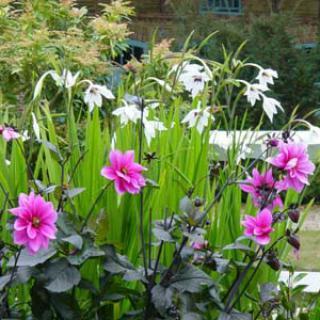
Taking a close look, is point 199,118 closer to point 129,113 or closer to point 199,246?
point 129,113

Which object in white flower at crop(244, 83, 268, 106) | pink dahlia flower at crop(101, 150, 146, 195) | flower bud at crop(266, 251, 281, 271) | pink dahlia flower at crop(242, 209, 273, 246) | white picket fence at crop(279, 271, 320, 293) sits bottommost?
white picket fence at crop(279, 271, 320, 293)

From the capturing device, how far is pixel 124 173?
152cm

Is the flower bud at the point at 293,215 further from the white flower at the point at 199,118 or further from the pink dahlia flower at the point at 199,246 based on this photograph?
the white flower at the point at 199,118

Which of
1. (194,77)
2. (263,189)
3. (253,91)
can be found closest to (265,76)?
(253,91)

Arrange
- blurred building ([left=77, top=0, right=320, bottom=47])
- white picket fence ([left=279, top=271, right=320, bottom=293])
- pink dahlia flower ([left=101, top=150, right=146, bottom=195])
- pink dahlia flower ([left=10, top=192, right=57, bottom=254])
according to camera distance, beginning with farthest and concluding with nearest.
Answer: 1. blurred building ([left=77, top=0, right=320, bottom=47])
2. white picket fence ([left=279, top=271, right=320, bottom=293])
3. pink dahlia flower ([left=101, top=150, right=146, bottom=195])
4. pink dahlia flower ([left=10, top=192, right=57, bottom=254])

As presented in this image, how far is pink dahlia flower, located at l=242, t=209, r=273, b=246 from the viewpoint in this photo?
1.56 m

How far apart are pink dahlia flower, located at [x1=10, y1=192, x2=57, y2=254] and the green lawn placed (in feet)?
10.8

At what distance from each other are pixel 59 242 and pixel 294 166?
0.51m

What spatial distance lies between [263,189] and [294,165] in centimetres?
12

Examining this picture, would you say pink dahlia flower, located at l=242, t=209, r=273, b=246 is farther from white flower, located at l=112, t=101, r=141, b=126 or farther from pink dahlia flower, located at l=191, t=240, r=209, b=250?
white flower, located at l=112, t=101, r=141, b=126

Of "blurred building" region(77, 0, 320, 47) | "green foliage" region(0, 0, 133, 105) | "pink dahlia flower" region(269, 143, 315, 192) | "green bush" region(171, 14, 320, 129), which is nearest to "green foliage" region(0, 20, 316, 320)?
"pink dahlia flower" region(269, 143, 315, 192)

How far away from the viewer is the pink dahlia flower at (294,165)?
1.55m

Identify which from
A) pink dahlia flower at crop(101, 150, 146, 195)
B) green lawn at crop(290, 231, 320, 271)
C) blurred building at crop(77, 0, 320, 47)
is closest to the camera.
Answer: pink dahlia flower at crop(101, 150, 146, 195)

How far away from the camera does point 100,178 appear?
1.88 m
